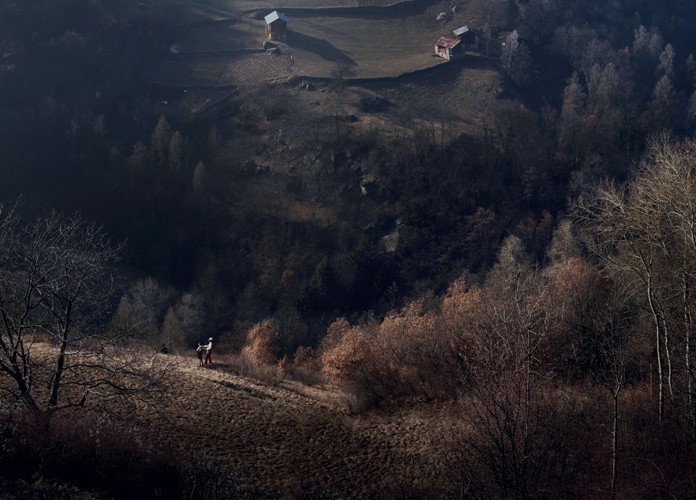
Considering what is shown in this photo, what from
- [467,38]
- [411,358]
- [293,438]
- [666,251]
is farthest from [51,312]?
[467,38]

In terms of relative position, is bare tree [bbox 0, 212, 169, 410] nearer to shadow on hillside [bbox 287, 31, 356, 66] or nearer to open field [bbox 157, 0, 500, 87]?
open field [bbox 157, 0, 500, 87]

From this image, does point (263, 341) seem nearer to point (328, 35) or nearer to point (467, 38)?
point (467, 38)

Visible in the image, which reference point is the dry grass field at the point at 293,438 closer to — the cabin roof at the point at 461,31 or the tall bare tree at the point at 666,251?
the tall bare tree at the point at 666,251

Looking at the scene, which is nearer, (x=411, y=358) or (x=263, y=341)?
(x=411, y=358)

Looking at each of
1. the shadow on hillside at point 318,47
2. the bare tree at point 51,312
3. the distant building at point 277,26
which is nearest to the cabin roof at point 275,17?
the distant building at point 277,26

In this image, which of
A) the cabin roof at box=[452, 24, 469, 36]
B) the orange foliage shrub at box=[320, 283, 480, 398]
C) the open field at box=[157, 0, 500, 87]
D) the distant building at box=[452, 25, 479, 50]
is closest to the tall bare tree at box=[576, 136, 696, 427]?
the orange foliage shrub at box=[320, 283, 480, 398]

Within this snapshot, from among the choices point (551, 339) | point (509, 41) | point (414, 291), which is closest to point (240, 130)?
point (414, 291)

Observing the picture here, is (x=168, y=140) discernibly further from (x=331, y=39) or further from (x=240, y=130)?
(x=331, y=39)
